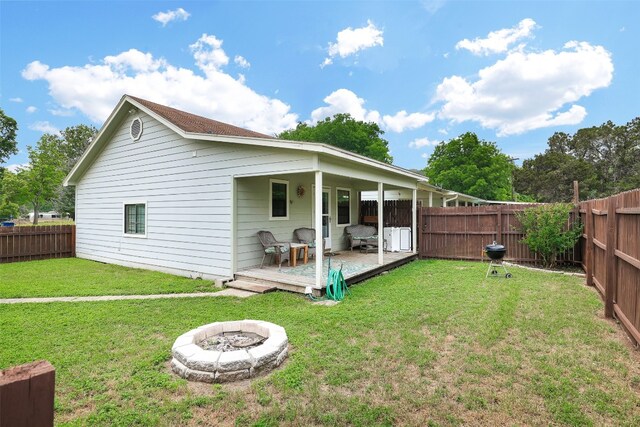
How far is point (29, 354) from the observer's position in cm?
356

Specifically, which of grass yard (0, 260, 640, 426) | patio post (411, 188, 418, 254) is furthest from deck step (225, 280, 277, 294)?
patio post (411, 188, 418, 254)

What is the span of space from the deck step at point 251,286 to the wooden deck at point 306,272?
6 centimetres

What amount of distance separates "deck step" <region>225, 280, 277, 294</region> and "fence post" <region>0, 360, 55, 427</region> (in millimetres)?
5538

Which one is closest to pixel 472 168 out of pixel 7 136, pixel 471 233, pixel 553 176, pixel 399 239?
pixel 553 176

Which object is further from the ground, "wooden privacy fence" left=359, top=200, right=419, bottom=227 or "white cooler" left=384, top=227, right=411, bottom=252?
"wooden privacy fence" left=359, top=200, right=419, bottom=227

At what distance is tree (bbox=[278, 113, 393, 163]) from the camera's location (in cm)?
3538

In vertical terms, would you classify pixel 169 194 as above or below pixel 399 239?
above

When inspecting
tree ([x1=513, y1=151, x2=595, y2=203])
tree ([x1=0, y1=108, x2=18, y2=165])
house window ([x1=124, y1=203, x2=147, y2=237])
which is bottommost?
house window ([x1=124, y1=203, x2=147, y2=237])

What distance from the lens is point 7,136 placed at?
29.0m

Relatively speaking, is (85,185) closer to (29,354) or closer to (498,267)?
(29,354)

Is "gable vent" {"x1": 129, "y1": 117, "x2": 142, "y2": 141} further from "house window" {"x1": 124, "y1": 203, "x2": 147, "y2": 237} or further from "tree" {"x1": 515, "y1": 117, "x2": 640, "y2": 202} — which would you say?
"tree" {"x1": 515, "y1": 117, "x2": 640, "y2": 202}

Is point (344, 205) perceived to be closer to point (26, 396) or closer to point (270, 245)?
point (270, 245)

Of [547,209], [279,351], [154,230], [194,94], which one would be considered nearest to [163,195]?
[154,230]

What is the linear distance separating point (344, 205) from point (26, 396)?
10.9 metres
